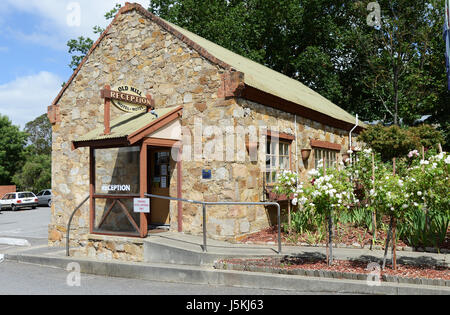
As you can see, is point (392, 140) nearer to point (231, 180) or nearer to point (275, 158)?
point (275, 158)

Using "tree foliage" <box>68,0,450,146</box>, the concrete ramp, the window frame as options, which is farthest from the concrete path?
"tree foliage" <box>68,0,450,146</box>

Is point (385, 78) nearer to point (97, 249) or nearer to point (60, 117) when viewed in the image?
point (60, 117)

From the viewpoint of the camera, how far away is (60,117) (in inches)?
494

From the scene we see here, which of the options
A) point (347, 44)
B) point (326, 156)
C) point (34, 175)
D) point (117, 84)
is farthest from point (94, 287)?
point (34, 175)

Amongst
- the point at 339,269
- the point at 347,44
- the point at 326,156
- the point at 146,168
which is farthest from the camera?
the point at 347,44

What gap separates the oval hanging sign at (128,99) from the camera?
907 centimetres

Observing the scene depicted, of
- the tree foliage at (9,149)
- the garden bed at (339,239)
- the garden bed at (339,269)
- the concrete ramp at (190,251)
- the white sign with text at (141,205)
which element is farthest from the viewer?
the tree foliage at (9,149)

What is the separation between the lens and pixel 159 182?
10.4 meters

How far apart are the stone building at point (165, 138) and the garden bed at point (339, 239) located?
0.40 metres

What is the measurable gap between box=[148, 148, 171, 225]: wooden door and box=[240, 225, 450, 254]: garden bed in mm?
2352

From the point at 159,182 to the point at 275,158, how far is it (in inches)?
120

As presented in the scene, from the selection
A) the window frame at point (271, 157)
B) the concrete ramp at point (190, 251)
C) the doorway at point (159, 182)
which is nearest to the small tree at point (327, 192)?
the concrete ramp at point (190, 251)

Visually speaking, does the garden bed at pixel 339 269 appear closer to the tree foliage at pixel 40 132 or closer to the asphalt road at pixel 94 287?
the asphalt road at pixel 94 287

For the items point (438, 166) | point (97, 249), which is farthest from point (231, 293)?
point (97, 249)
